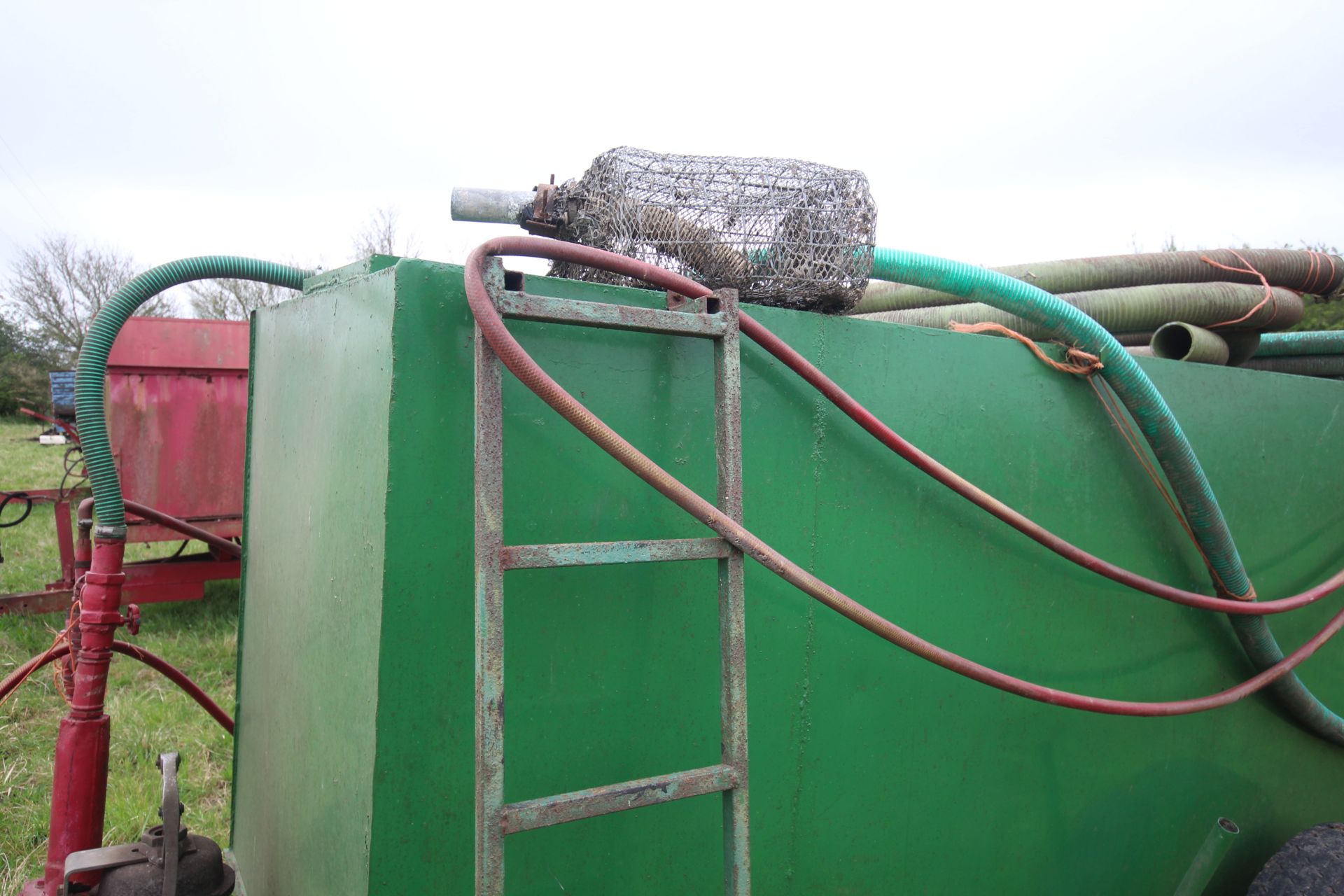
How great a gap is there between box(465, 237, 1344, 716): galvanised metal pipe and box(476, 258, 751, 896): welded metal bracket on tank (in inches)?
1.9

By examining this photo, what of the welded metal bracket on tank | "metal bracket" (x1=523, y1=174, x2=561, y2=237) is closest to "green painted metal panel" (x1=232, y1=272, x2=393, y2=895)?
the welded metal bracket on tank

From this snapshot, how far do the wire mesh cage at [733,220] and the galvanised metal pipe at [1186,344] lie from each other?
1.49 metres

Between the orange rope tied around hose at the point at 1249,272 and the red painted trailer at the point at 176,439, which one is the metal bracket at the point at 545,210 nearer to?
the orange rope tied around hose at the point at 1249,272

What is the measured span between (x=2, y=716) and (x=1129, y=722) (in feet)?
17.7

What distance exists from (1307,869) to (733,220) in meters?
2.42

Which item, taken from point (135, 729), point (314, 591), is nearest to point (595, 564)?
point (314, 591)

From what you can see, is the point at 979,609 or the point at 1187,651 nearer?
the point at 979,609

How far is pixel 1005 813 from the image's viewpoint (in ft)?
7.39

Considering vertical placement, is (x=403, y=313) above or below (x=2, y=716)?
above

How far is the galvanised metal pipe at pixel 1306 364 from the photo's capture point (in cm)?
336

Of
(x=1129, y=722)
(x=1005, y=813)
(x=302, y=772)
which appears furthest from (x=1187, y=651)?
(x=302, y=772)

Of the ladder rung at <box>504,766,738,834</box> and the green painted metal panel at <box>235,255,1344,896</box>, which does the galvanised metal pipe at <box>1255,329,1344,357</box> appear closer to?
the green painted metal panel at <box>235,255,1344,896</box>

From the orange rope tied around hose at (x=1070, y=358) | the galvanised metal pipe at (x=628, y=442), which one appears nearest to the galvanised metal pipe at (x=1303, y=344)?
the orange rope tied around hose at (x=1070, y=358)

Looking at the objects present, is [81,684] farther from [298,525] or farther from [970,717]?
[970,717]
